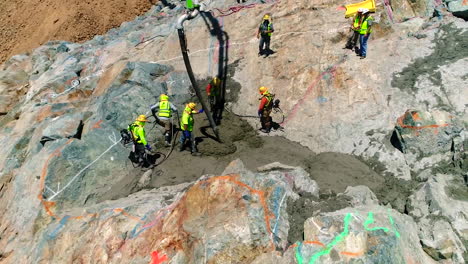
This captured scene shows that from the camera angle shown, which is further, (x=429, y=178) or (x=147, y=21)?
(x=147, y=21)

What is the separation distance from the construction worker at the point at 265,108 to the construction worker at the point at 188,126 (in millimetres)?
1946

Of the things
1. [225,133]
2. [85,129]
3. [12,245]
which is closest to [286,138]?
[225,133]

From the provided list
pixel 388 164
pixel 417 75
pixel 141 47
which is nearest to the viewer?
pixel 388 164

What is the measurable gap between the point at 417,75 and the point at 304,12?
526cm

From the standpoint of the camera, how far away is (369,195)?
324 inches

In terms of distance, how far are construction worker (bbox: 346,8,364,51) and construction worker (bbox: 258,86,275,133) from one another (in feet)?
11.8

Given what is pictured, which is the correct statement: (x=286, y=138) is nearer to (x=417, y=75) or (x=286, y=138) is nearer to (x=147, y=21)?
(x=417, y=75)

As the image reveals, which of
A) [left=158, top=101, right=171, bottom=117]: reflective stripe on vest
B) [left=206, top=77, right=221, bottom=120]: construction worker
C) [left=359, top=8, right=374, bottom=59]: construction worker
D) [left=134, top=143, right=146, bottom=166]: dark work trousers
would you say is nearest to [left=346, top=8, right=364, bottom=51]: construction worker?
[left=359, top=8, right=374, bottom=59]: construction worker

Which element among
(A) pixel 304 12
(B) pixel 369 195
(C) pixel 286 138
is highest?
(A) pixel 304 12

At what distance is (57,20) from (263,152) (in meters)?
22.1

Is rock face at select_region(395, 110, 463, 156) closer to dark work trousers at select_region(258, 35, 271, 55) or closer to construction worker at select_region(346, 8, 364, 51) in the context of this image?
construction worker at select_region(346, 8, 364, 51)

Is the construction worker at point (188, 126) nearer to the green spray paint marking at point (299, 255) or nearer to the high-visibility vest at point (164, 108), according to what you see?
the high-visibility vest at point (164, 108)

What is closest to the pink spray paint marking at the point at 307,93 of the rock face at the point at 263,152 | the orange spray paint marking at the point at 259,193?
the rock face at the point at 263,152

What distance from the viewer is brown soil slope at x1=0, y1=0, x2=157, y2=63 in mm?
25453
